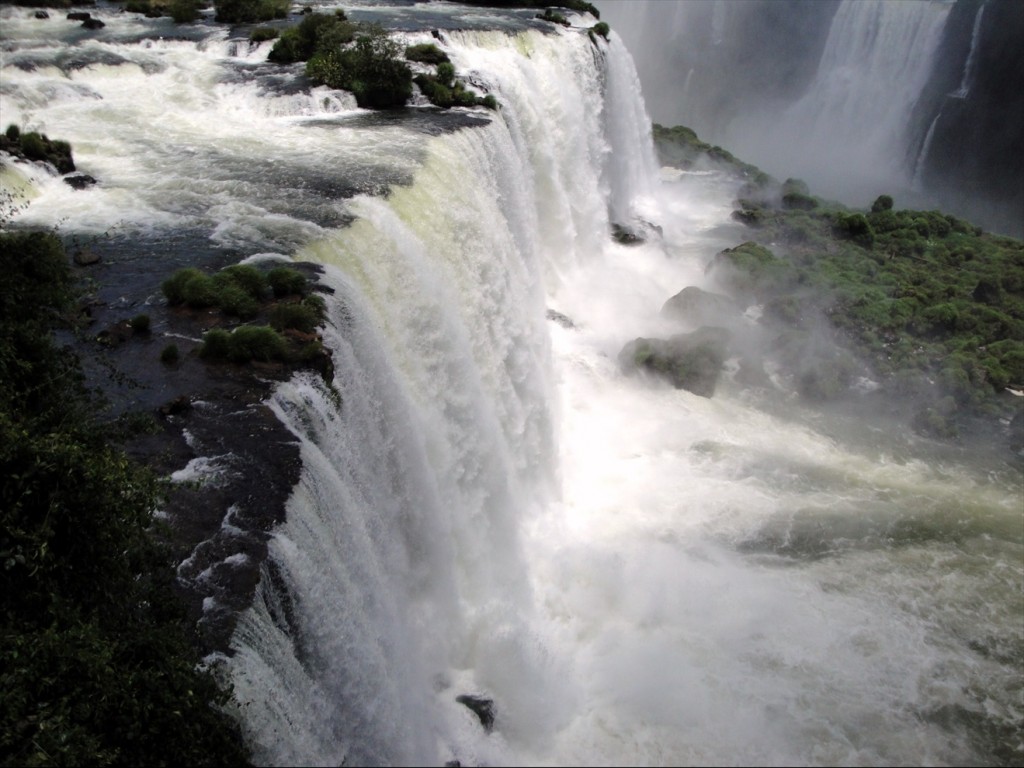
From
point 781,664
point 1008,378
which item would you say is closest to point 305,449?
point 781,664

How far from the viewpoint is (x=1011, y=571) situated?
1326 cm

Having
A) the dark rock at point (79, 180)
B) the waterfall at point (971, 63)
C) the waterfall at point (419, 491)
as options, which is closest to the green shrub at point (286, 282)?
the waterfall at point (419, 491)

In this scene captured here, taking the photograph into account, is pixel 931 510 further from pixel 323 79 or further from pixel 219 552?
pixel 323 79

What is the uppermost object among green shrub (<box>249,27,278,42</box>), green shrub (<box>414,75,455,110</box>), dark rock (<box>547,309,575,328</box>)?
green shrub (<box>249,27,278,42</box>)

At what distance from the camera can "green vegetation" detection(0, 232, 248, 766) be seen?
4.93 m

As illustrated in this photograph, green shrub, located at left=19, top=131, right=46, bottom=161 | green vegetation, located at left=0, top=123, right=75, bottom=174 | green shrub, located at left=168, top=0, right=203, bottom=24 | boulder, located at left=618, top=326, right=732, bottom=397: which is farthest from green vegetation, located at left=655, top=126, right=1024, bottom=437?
green shrub, located at left=168, top=0, right=203, bottom=24

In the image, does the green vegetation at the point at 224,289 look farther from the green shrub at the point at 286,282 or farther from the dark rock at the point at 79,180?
the dark rock at the point at 79,180

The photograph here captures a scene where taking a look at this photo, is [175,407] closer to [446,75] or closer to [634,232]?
[446,75]

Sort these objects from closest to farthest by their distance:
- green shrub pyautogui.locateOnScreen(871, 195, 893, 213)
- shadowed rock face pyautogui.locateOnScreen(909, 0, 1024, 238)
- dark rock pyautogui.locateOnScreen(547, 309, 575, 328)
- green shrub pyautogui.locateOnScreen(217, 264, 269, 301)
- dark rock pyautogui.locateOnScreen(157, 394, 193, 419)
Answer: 1. dark rock pyautogui.locateOnScreen(157, 394, 193, 419)
2. green shrub pyautogui.locateOnScreen(217, 264, 269, 301)
3. dark rock pyautogui.locateOnScreen(547, 309, 575, 328)
4. green shrub pyautogui.locateOnScreen(871, 195, 893, 213)
5. shadowed rock face pyautogui.locateOnScreen(909, 0, 1024, 238)

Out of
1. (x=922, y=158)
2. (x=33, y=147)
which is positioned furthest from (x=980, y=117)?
(x=33, y=147)

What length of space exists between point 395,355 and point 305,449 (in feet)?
10.7

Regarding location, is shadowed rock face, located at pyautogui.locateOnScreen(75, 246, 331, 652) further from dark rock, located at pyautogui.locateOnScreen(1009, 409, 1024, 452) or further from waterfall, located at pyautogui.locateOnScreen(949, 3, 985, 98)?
waterfall, located at pyautogui.locateOnScreen(949, 3, 985, 98)

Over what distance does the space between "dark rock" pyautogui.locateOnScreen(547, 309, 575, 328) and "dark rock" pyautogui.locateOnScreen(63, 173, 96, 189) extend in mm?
11189

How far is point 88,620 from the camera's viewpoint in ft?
18.1
